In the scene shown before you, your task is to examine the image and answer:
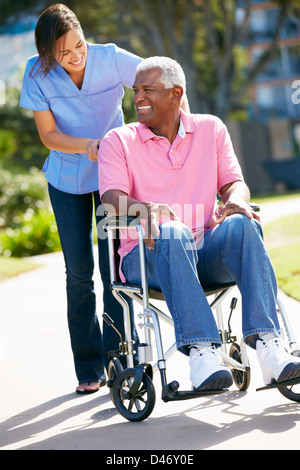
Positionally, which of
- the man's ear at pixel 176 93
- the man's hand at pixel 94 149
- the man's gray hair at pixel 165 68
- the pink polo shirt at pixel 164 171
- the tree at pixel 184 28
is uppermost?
the tree at pixel 184 28

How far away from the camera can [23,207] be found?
1491cm

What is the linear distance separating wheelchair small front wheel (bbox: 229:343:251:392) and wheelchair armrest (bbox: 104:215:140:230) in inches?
32.0

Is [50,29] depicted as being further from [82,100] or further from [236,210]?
[236,210]

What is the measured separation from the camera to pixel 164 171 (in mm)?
3461

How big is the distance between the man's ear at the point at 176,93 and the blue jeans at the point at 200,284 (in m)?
0.63

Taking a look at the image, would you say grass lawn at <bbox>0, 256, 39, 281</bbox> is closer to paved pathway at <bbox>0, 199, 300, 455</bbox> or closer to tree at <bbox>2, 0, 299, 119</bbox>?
paved pathway at <bbox>0, 199, 300, 455</bbox>

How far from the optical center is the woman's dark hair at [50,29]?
3.65m

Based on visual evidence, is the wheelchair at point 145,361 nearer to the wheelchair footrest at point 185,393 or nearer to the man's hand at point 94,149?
the wheelchair footrest at point 185,393

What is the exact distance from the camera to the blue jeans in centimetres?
301

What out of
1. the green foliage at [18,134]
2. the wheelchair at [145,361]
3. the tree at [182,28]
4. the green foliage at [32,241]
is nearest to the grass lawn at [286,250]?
the wheelchair at [145,361]

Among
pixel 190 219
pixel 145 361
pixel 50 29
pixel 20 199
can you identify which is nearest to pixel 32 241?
pixel 20 199

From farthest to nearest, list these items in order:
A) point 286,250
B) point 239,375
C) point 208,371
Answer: point 286,250 < point 239,375 < point 208,371

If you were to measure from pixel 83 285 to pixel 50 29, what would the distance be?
4.11ft
